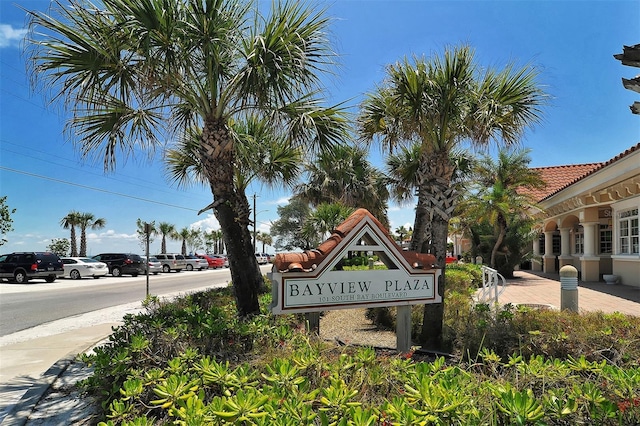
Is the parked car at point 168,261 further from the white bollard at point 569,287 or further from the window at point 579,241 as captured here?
the white bollard at point 569,287

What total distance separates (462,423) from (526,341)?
3.58m

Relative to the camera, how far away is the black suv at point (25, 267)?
22.1 meters

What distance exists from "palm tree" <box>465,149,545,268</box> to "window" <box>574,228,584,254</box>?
2.73m

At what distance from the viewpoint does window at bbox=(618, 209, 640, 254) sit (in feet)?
49.2

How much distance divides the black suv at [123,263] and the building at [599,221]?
25710 millimetres

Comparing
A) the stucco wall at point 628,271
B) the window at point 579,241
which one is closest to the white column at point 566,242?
the window at point 579,241

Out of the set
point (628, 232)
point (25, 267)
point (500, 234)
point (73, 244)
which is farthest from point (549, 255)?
point (73, 244)

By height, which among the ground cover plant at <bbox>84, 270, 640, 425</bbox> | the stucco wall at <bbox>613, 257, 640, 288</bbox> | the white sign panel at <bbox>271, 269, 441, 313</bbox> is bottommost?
the stucco wall at <bbox>613, 257, 640, 288</bbox>

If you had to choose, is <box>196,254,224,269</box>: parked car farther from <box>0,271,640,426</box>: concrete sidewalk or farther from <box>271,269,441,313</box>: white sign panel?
<box>271,269,441,313</box>: white sign panel

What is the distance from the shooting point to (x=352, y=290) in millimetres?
5551

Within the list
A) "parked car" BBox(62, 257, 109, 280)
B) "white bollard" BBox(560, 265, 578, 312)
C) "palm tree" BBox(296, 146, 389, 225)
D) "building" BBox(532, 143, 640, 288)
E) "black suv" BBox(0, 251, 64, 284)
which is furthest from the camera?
"parked car" BBox(62, 257, 109, 280)

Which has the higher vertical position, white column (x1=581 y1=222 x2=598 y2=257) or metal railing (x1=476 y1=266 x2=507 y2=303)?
white column (x1=581 y1=222 x2=598 y2=257)

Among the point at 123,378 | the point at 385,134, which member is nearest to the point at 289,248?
the point at 385,134

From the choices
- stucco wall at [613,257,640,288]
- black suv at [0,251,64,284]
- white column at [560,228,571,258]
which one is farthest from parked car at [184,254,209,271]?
stucco wall at [613,257,640,288]
